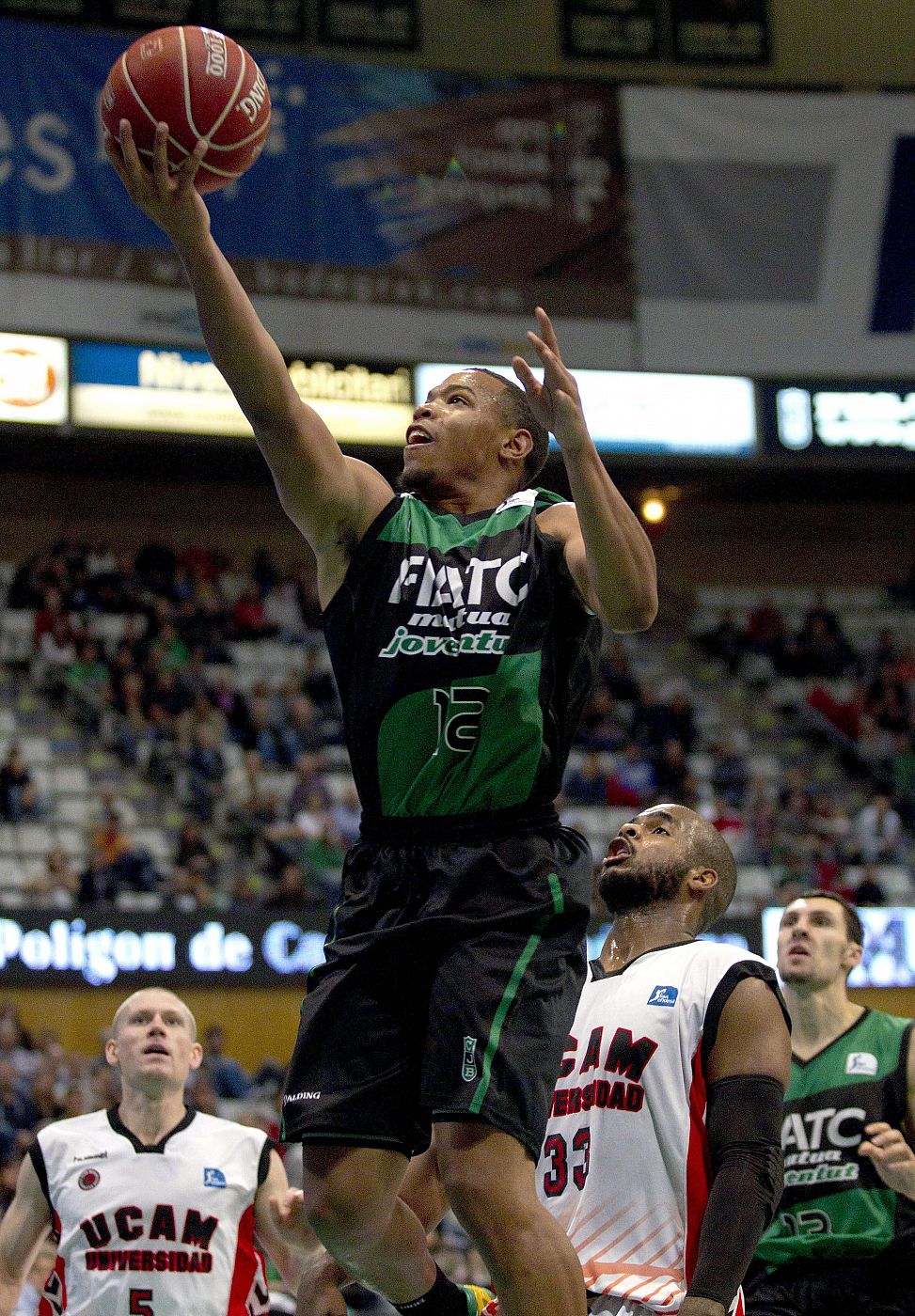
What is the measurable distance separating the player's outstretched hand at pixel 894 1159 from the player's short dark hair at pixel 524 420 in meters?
2.22

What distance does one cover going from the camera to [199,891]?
47.6ft

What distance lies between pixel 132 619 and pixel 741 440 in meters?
6.51

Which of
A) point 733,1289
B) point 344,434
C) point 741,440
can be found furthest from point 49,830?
point 733,1289

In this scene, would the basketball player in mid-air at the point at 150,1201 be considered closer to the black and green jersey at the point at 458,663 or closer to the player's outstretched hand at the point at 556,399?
the black and green jersey at the point at 458,663

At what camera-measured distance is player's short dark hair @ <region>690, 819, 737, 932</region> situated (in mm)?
4766

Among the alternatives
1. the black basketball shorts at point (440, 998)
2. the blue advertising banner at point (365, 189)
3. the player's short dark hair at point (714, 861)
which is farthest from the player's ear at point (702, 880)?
the blue advertising banner at point (365, 189)

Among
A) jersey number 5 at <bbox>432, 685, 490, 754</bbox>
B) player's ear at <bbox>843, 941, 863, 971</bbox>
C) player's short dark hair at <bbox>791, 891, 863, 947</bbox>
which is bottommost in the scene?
player's ear at <bbox>843, 941, 863, 971</bbox>

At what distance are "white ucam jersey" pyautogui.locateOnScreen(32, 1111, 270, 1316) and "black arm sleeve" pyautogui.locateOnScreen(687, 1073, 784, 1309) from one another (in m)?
2.26

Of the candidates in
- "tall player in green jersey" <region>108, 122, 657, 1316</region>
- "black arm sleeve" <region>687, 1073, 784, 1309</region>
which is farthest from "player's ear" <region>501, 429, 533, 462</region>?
→ "black arm sleeve" <region>687, 1073, 784, 1309</region>

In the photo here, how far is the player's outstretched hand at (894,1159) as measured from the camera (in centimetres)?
507

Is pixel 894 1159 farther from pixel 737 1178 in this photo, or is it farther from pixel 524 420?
pixel 524 420

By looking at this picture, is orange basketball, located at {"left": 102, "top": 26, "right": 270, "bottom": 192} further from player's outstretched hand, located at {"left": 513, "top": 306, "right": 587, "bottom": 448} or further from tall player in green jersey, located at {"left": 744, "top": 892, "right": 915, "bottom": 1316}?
tall player in green jersey, located at {"left": 744, "top": 892, "right": 915, "bottom": 1316}

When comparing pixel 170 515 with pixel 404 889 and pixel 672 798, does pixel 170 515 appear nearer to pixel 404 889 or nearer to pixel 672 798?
pixel 672 798

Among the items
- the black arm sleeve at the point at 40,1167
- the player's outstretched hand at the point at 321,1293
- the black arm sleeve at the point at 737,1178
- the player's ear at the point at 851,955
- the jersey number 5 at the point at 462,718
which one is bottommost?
the black arm sleeve at the point at 40,1167
